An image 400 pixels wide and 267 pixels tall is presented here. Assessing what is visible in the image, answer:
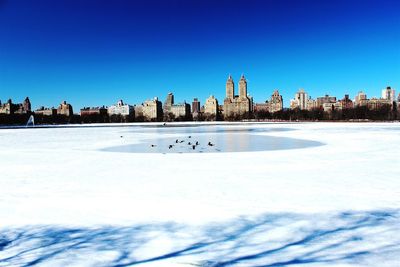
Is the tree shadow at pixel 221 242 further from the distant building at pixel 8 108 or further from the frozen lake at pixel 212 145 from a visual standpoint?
the distant building at pixel 8 108

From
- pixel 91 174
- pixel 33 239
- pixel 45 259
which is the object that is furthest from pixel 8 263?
pixel 91 174

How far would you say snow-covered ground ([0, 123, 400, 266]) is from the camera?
436cm

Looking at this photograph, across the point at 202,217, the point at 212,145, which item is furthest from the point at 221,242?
the point at 212,145

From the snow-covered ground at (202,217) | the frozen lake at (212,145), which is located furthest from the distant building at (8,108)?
the snow-covered ground at (202,217)

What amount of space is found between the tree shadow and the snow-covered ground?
0.01m

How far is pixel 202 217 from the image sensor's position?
5918mm

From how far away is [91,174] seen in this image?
33.9 feet

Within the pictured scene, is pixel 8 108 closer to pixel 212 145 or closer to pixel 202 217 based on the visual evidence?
pixel 212 145

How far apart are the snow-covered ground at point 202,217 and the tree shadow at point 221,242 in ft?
0.05

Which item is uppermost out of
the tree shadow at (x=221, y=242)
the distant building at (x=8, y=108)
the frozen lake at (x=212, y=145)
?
the distant building at (x=8, y=108)

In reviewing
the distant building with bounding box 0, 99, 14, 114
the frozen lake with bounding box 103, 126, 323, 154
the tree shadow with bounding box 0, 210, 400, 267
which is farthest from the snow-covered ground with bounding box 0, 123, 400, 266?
the distant building with bounding box 0, 99, 14, 114

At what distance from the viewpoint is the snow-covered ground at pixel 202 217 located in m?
4.36

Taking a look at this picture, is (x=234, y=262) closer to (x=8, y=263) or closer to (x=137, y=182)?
(x=8, y=263)

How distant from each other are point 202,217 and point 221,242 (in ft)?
3.88
